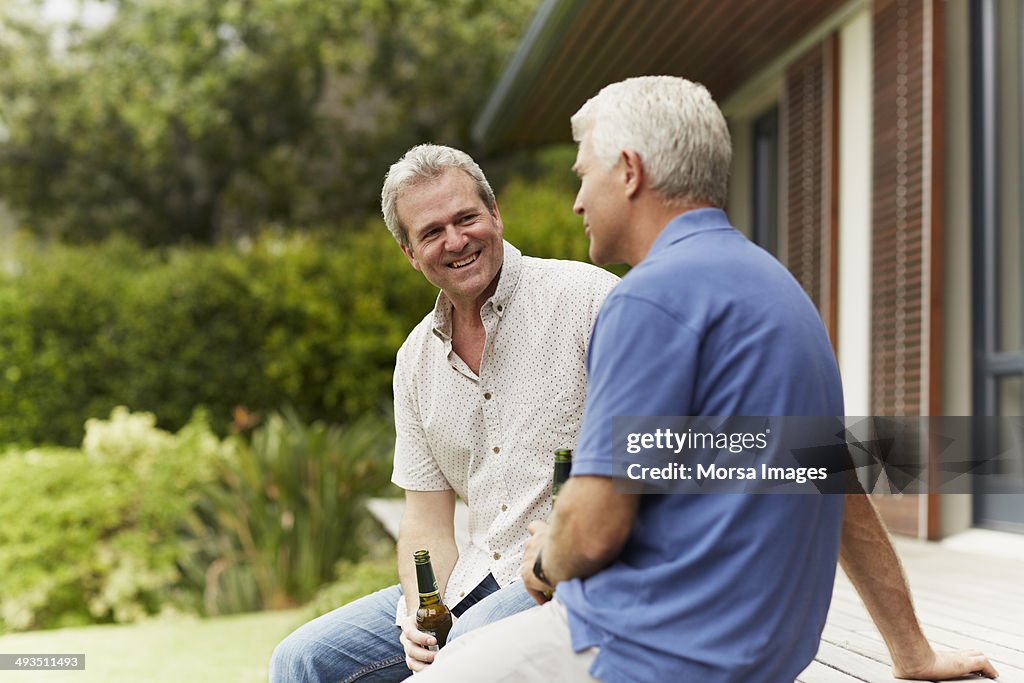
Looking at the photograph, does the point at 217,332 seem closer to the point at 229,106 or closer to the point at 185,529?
the point at 185,529

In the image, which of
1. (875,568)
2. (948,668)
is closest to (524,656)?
(875,568)

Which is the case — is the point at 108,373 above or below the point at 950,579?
above

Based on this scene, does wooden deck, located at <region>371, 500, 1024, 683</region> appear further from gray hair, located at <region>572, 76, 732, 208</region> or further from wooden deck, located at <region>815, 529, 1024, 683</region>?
gray hair, located at <region>572, 76, 732, 208</region>

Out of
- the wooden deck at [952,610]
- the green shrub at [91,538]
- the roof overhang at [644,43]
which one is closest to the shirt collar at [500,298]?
the wooden deck at [952,610]

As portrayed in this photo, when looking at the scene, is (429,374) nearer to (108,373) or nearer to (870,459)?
(870,459)

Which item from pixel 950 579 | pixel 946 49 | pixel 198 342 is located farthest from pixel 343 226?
pixel 950 579

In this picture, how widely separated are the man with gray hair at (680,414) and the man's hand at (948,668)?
0.73 m

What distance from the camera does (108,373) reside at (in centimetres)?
877

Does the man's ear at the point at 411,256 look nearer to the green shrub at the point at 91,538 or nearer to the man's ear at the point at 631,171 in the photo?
the man's ear at the point at 631,171

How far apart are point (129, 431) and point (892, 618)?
20.3ft

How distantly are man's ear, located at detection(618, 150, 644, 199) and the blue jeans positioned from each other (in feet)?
3.62

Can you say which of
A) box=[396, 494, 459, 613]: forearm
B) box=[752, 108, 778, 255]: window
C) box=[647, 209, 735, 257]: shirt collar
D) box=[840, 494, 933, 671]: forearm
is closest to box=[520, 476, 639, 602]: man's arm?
box=[647, 209, 735, 257]: shirt collar

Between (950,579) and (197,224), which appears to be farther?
(197,224)

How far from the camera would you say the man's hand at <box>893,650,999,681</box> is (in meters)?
2.17
